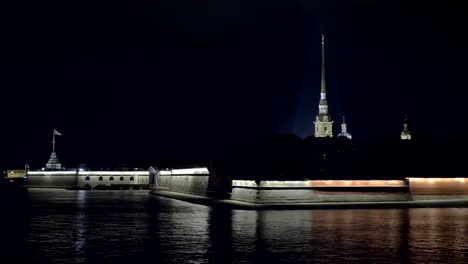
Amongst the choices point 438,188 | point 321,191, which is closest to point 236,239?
point 321,191

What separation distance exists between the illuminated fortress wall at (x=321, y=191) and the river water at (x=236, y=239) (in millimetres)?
22504

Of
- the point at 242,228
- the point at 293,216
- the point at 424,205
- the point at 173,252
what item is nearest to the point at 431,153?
the point at 424,205

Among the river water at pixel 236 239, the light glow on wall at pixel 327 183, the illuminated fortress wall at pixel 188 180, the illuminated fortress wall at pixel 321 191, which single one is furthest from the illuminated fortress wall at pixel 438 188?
the illuminated fortress wall at pixel 188 180

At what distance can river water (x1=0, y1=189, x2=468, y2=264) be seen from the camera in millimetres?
30703

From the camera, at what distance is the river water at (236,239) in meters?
30.7

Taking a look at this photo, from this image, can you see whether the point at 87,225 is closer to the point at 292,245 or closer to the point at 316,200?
the point at 292,245

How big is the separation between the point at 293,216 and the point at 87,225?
16.9 metres

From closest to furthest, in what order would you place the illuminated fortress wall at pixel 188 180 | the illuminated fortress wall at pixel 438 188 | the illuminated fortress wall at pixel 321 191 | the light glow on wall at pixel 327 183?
the illuminated fortress wall at pixel 321 191 < the light glow on wall at pixel 327 183 < the illuminated fortress wall at pixel 438 188 < the illuminated fortress wall at pixel 188 180

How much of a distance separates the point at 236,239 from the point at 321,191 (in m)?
44.5

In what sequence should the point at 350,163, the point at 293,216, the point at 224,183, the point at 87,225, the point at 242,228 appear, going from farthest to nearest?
the point at 350,163 → the point at 224,183 → the point at 293,216 → the point at 87,225 → the point at 242,228

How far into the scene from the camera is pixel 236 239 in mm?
38594

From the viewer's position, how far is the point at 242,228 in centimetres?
4612

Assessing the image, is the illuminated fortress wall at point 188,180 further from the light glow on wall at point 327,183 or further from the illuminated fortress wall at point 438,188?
the illuminated fortress wall at point 438,188

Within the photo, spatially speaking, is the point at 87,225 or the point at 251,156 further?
the point at 251,156
